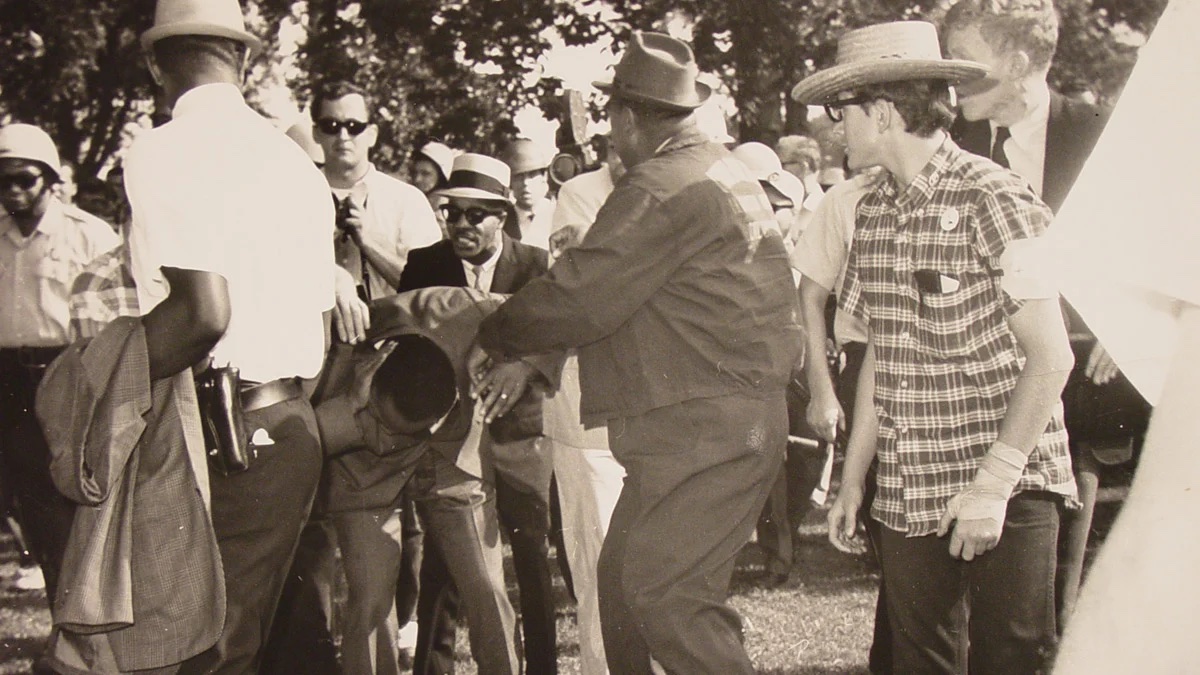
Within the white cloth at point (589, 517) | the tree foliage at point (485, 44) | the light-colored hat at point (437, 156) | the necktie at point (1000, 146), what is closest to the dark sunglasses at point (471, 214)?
the white cloth at point (589, 517)

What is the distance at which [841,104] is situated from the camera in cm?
360

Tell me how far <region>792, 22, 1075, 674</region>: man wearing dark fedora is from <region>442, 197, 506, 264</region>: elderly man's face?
184 centimetres

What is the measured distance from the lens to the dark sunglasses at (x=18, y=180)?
6109 mm

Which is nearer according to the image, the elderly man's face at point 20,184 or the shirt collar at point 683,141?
the shirt collar at point 683,141

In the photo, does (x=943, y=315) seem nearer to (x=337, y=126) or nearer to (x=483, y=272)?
(x=483, y=272)

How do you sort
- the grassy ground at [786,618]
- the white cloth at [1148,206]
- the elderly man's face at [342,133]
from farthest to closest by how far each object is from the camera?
the elderly man's face at [342,133]
the grassy ground at [786,618]
the white cloth at [1148,206]

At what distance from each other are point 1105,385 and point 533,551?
6.82 ft

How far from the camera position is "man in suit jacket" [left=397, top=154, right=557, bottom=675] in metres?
4.68

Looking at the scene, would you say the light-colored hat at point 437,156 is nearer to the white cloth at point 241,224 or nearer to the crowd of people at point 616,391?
the crowd of people at point 616,391

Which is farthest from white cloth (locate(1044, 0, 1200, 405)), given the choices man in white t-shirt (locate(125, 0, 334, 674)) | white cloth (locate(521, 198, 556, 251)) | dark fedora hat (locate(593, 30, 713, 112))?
white cloth (locate(521, 198, 556, 251))

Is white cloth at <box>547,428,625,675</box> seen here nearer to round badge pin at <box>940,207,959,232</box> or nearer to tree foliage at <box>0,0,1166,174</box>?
round badge pin at <box>940,207,959,232</box>

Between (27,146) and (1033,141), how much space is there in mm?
4578

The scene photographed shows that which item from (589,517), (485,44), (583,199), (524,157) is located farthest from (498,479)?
(485,44)

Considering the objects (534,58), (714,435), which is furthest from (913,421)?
(534,58)
